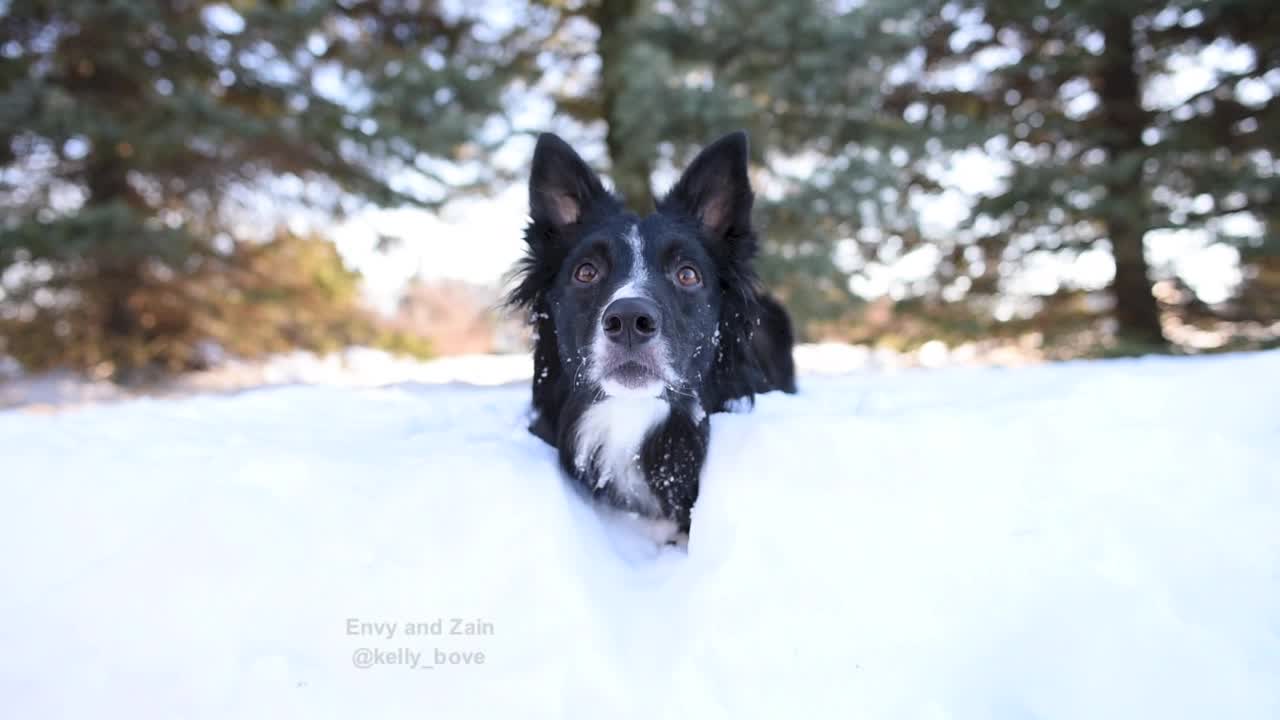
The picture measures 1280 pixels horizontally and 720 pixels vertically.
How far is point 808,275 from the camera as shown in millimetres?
9773

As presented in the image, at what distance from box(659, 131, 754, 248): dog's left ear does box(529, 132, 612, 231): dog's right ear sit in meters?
0.35

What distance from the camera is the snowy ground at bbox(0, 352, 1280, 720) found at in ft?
5.64

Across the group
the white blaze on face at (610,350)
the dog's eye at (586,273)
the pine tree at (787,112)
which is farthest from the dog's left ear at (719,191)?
the pine tree at (787,112)

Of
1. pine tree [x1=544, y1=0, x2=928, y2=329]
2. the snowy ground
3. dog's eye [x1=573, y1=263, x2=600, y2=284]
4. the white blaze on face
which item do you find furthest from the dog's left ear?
pine tree [x1=544, y1=0, x2=928, y2=329]

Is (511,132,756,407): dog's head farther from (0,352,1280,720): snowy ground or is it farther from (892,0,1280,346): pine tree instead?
(892,0,1280,346): pine tree

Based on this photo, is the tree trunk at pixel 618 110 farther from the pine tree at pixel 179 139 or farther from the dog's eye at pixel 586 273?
the dog's eye at pixel 586 273

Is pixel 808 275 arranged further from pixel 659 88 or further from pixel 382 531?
pixel 382 531

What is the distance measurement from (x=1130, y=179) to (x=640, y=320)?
10.9 m

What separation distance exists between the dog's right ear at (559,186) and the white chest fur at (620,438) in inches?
39.7

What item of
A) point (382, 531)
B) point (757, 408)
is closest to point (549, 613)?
point (382, 531)

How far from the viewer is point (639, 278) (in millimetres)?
2725

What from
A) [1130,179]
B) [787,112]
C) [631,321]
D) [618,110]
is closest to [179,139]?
[618,110]

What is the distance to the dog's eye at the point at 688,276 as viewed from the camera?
2.88 meters

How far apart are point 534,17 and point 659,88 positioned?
3631 mm
